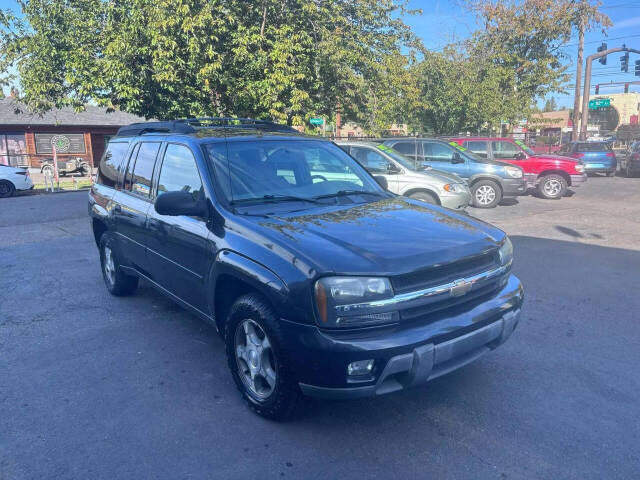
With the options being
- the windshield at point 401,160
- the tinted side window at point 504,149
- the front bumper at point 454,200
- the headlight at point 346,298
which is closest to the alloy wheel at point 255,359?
the headlight at point 346,298

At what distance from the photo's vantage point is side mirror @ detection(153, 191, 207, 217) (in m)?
3.61

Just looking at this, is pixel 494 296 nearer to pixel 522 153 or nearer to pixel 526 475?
pixel 526 475

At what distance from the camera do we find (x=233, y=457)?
9.86 feet

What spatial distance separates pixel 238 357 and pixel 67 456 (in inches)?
45.4

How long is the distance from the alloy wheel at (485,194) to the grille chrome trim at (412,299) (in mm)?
10439

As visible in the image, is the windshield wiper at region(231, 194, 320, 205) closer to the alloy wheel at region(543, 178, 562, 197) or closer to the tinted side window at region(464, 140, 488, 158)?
the tinted side window at region(464, 140, 488, 158)

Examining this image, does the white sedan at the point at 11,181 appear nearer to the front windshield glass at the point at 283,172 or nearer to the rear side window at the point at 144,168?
the rear side window at the point at 144,168

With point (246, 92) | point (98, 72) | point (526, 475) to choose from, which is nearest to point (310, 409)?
point (526, 475)

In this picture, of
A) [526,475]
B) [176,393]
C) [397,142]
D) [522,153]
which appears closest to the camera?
[526,475]

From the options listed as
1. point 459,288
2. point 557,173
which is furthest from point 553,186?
point 459,288

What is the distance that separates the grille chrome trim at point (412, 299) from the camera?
9.27ft

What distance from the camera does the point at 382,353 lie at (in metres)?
2.79

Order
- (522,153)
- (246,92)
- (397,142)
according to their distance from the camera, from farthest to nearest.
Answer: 1. (522,153)
2. (397,142)
3. (246,92)

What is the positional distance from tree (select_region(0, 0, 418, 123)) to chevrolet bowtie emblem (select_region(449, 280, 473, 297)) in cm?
870
